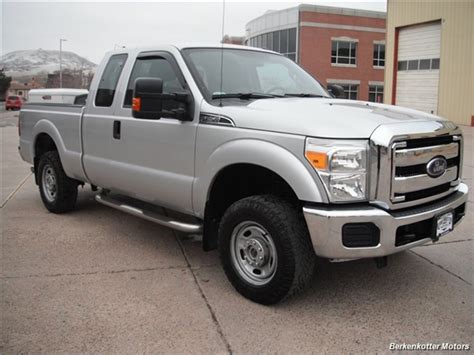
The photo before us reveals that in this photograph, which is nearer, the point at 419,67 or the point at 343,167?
the point at 343,167

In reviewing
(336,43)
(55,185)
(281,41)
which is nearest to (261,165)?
(55,185)

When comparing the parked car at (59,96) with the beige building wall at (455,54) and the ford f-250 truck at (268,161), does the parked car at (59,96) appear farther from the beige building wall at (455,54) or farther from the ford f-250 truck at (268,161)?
the beige building wall at (455,54)

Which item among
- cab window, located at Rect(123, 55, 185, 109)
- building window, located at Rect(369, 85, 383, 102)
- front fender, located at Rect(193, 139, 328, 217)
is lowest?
front fender, located at Rect(193, 139, 328, 217)

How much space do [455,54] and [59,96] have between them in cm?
2120

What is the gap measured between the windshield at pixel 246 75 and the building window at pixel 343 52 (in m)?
43.9

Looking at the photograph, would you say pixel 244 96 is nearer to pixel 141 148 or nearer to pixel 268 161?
pixel 268 161

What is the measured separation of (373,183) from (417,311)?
1.13 m

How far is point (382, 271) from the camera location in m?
4.54

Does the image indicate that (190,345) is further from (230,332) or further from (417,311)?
(417,311)

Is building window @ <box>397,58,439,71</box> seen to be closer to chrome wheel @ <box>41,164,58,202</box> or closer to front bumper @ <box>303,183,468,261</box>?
chrome wheel @ <box>41,164,58,202</box>

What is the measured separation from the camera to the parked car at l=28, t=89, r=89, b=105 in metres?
6.54

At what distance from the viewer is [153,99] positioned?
13.0 ft

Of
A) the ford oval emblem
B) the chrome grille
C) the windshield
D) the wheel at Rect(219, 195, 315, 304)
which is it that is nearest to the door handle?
the windshield

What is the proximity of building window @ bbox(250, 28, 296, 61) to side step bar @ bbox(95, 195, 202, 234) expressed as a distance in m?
43.2
